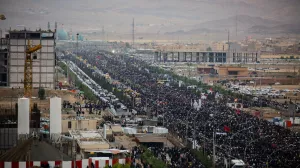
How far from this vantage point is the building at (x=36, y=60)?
4312 cm

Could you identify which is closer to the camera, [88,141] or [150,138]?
[88,141]

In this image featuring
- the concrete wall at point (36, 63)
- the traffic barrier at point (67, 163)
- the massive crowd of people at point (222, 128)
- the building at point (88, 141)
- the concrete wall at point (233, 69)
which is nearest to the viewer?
the traffic barrier at point (67, 163)

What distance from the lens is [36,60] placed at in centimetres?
4306

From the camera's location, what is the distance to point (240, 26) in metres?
160

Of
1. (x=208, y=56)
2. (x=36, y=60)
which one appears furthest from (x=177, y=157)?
(x=208, y=56)

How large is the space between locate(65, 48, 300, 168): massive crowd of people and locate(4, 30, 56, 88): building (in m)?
5.60

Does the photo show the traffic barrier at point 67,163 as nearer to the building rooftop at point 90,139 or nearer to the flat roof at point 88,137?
the building rooftop at point 90,139

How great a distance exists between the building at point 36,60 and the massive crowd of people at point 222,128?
560 centimetres

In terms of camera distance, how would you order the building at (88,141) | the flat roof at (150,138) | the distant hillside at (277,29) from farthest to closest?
the distant hillside at (277,29) → the flat roof at (150,138) → the building at (88,141)

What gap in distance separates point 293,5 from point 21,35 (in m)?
117

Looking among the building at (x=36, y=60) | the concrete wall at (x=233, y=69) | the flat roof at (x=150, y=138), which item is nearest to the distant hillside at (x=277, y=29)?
the concrete wall at (x=233, y=69)

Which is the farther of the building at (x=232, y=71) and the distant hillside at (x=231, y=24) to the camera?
the distant hillside at (x=231, y=24)

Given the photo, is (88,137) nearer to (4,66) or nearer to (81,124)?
(81,124)

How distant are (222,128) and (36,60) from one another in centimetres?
1625
